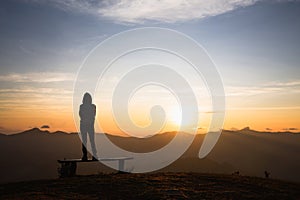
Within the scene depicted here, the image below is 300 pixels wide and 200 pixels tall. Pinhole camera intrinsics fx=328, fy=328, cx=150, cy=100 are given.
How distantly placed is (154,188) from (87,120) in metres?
7.36

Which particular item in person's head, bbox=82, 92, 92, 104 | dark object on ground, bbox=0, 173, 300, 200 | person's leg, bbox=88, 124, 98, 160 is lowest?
dark object on ground, bbox=0, 173, 300, 200

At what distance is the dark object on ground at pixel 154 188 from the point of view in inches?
541

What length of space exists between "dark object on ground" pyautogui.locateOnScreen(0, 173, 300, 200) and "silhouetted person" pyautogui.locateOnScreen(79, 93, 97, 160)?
2878mm

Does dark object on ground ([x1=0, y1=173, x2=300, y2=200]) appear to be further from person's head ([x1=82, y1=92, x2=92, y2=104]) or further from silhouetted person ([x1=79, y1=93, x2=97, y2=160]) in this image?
person's head ([x1=82, y1=92, x2=92, y2=104])

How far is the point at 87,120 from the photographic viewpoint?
67.1ft

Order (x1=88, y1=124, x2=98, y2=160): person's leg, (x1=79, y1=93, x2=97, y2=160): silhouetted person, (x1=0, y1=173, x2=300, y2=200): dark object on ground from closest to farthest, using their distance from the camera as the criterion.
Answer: (x1=0, y1=173, x2=300, y2=200): dark object on ground
(x1=79, y1=93, x2=97, y2=160): silhouetted person
(x1=88, y1=124, x2=98, y2=160): person's leg

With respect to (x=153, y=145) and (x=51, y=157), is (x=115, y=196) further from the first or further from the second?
(x=153, y=145)

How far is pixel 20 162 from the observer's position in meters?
138

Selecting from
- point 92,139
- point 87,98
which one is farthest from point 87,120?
point 87,98

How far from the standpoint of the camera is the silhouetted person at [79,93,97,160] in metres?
20.3

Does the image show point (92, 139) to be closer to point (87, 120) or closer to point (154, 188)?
point (87, 120)

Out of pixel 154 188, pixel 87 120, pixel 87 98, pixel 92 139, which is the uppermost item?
pixel 87 98

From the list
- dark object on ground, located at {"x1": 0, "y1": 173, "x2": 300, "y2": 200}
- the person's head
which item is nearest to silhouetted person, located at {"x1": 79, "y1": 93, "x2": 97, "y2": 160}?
the person's head

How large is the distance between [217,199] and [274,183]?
5.62 meters
